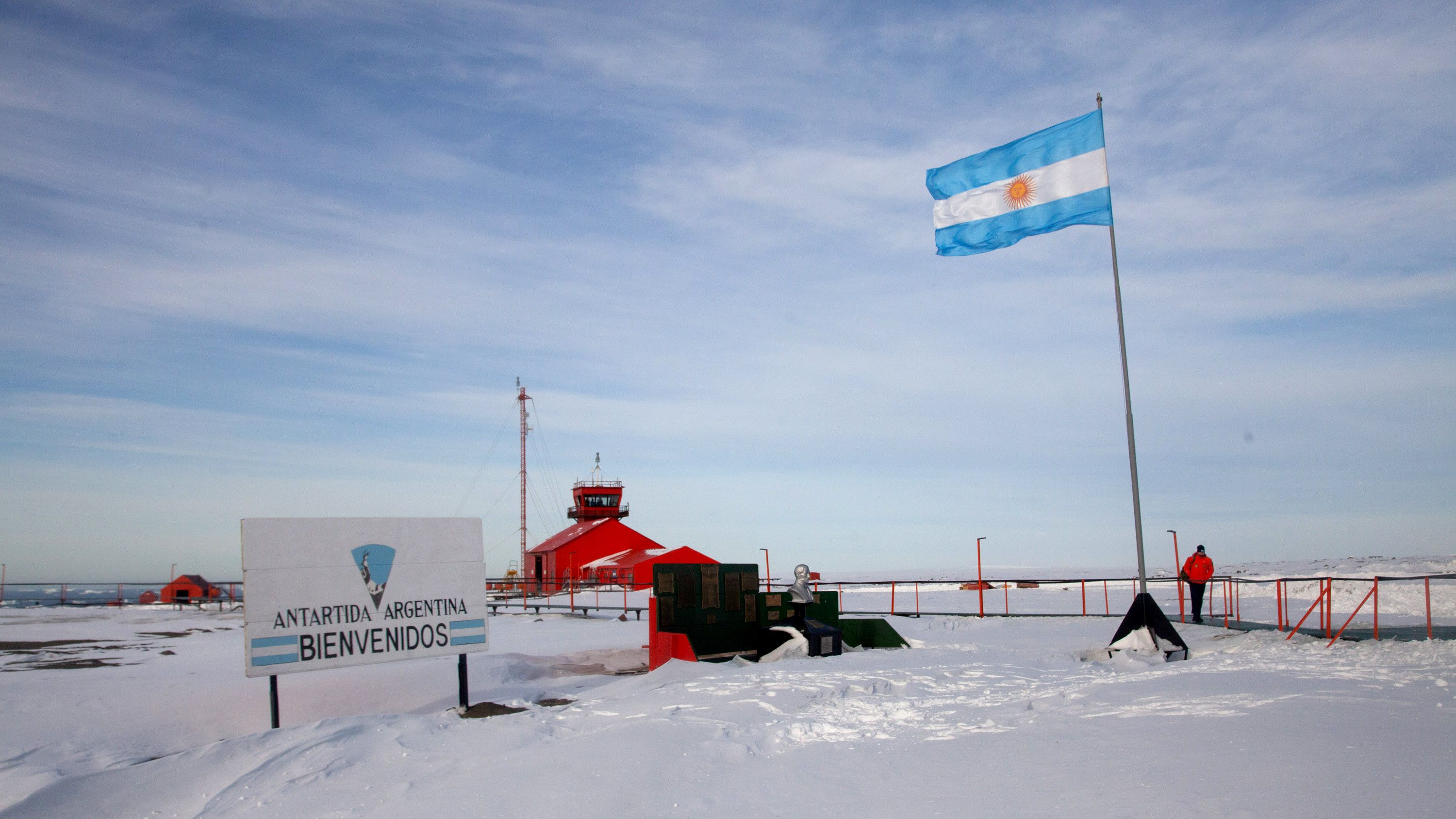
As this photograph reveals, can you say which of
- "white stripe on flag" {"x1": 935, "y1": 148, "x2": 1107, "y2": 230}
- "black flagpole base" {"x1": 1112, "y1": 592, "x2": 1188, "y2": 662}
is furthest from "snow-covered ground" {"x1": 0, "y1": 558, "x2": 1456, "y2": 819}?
"white stripe on flag" {"x1": 935, "y1": 148, "x2": 1107, "y2": 230}

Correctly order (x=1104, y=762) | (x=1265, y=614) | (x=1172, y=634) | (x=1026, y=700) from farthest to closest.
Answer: (x=1265, y=614) → (x=1172, y=634) → (x=1026, y=700) → (x=1104, y=762)

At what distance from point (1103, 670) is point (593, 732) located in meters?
6.47

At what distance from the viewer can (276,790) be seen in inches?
250

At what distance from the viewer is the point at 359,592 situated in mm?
9766

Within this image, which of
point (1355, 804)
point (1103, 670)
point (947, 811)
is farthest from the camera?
point (1103, 670)

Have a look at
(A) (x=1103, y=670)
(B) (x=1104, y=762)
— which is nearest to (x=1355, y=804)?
(B) (x=1104, y=762)

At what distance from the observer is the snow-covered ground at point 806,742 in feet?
18.3

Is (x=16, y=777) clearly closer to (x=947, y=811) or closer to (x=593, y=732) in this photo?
(x=593, y=732)

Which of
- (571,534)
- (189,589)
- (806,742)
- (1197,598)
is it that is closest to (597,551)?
(571,534)

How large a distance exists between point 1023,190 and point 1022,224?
531mm

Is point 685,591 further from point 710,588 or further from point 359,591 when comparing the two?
point 359,591

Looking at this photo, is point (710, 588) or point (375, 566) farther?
point (710, 588)

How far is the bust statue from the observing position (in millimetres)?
14781

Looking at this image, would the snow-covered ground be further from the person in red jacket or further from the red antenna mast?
the red antenna mast
